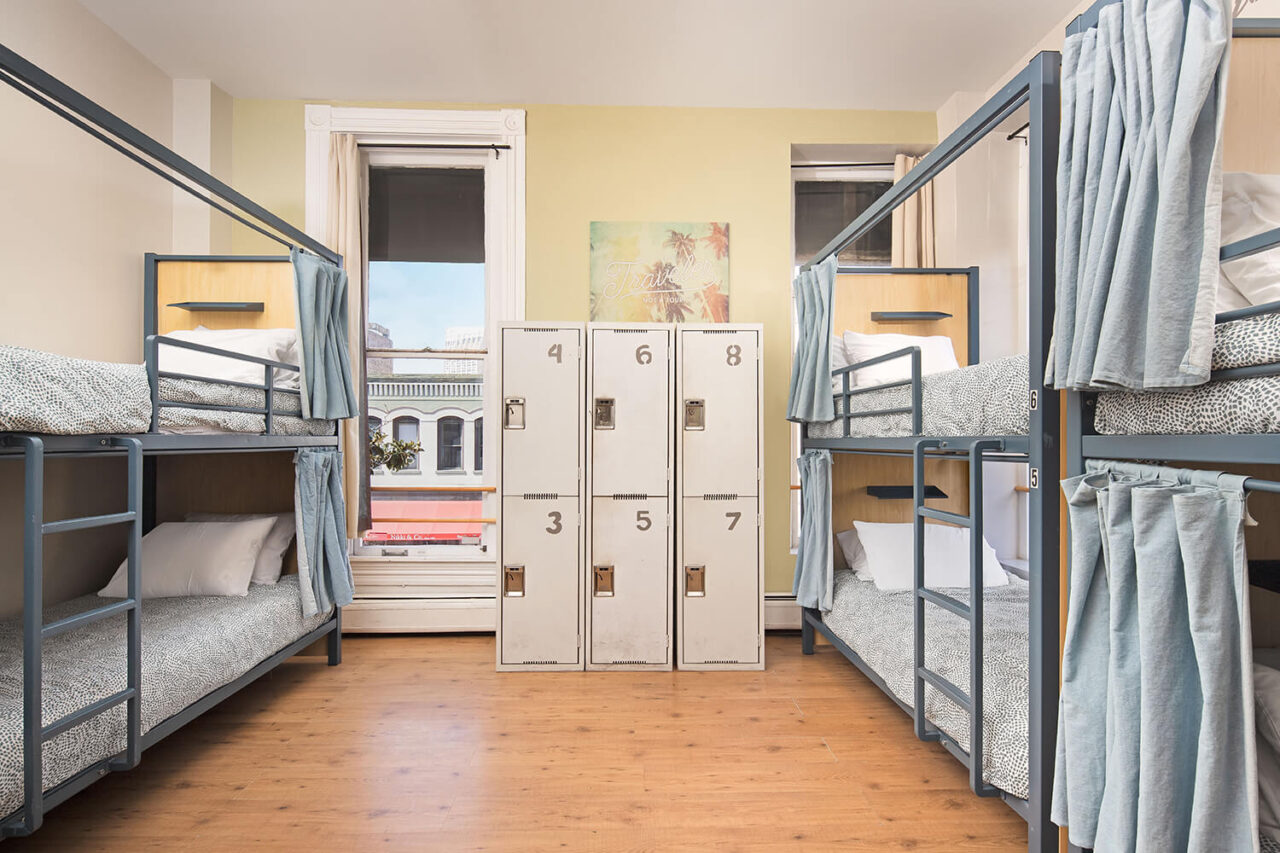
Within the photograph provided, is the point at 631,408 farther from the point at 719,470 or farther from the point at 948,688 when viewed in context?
the point at 948,688

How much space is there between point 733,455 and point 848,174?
185 centimetres

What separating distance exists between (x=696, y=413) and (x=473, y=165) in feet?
6.19

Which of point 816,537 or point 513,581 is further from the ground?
point 816,537

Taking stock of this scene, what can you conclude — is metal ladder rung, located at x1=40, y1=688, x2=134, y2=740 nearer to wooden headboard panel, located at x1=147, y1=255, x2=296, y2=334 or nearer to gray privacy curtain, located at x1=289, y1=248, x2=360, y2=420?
gray privacy curtain, located at x1=289, y1=248, x2=360, y2=420

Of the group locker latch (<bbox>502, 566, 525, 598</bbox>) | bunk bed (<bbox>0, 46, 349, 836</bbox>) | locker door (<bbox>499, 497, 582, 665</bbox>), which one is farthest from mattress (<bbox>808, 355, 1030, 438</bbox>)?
bunk bed (<bbox>0, 46, 349, 836</bbox>)

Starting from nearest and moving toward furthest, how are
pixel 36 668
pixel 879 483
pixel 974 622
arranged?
pixel 36 668 → pixel 974 622 → pixel 879 483

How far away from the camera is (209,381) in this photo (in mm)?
2287

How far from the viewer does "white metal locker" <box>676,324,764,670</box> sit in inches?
121

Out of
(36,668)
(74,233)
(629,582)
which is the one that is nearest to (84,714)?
(36,668)

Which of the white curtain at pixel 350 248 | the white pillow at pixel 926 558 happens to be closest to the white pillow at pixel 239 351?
the white curtain at pixel 350 248

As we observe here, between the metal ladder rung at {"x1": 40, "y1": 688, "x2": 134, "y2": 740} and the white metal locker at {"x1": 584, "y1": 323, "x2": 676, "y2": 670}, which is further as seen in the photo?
the white metal locker at {"x1": 584, "y1": 323, "x2": 676, "y2": 670}

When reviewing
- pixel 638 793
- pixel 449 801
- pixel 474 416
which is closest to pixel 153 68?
pixel 474 416

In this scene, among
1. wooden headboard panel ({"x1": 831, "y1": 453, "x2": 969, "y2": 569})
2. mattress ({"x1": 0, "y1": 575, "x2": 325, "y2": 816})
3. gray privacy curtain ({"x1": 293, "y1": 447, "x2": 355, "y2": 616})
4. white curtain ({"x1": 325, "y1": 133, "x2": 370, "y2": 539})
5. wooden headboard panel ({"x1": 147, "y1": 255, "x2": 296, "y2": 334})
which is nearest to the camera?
mattress ({"x1": 0, "y1": 575, "x2": 325, "y2": 816})

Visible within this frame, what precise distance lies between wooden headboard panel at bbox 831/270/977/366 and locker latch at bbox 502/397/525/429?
163cm
